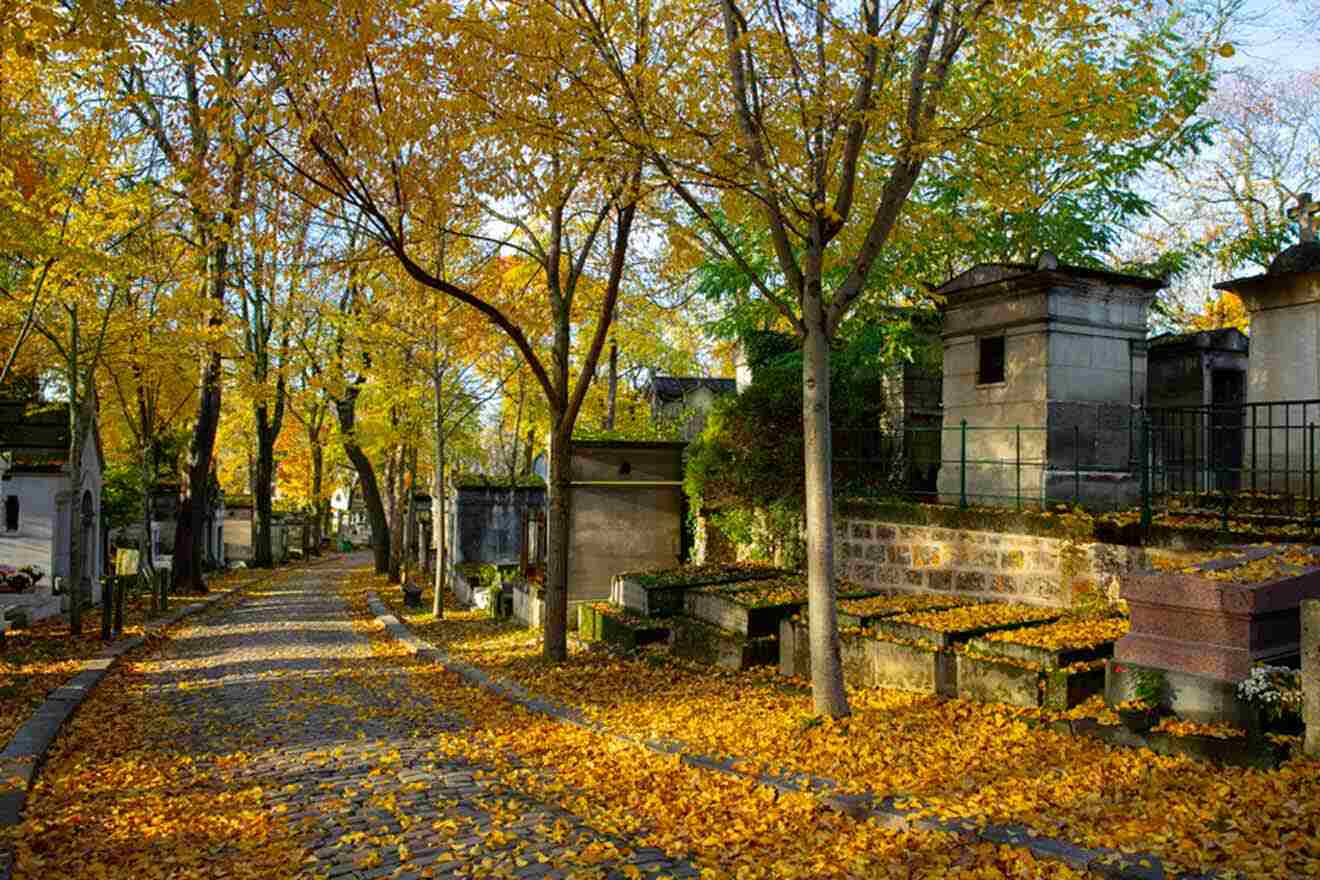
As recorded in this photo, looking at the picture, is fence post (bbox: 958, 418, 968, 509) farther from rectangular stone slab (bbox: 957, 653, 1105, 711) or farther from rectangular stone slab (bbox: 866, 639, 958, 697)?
rectangular stone slab (bbox: 957, 653, 1105, 711)

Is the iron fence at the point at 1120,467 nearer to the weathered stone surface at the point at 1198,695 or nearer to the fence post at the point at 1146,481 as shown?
the fence post at the point at 1146,481

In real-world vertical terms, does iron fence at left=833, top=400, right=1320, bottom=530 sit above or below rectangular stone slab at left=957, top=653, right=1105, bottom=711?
above

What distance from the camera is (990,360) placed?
1149cm

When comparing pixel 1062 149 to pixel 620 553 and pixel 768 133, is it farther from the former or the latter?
pixel 620 553

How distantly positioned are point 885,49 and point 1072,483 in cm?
551

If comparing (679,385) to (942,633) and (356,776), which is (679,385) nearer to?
(942,633)

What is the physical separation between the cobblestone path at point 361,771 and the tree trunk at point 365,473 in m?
12.8

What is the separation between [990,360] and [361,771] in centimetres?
839

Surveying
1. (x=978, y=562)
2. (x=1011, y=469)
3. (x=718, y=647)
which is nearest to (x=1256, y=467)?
(x=1011, y=469)

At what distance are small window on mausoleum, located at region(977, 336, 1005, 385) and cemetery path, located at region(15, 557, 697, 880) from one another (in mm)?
7293

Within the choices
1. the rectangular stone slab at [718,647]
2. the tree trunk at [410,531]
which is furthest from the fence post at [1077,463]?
the tree trunk at [410,531]

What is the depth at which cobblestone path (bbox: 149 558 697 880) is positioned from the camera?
523 centimetres

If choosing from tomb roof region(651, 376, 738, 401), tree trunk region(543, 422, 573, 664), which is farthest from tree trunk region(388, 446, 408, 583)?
tree trunk region(543, 422, 573, 664)

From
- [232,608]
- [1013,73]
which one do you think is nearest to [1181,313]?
[1013,73]
